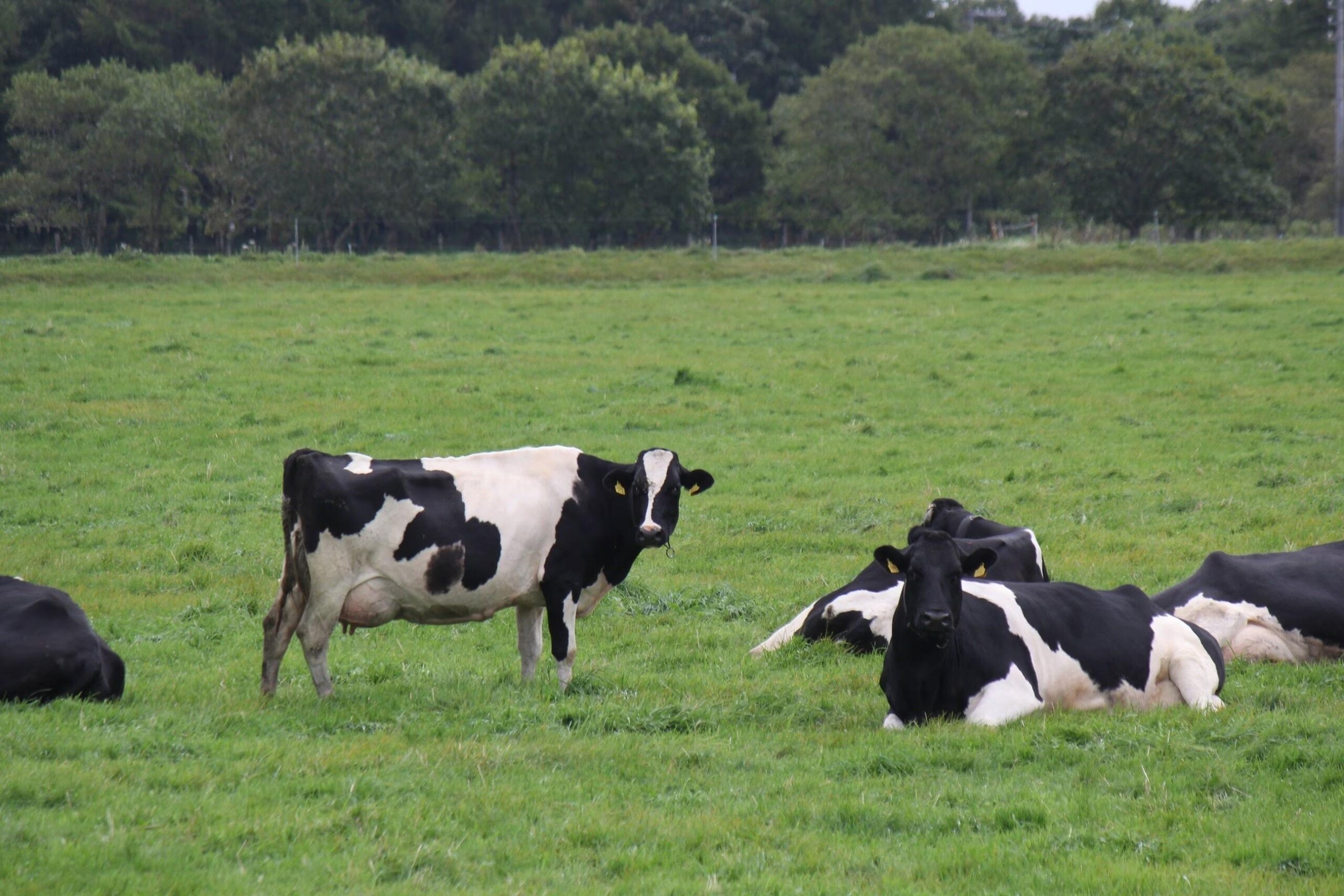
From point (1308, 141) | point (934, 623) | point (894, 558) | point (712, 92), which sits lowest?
point (934, 623)

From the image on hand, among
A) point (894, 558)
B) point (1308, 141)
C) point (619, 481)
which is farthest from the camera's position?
point (1308, 141)

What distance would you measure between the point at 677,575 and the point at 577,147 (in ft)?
177

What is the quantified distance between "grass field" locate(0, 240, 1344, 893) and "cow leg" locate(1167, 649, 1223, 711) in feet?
1.33

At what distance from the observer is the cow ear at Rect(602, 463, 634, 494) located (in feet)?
33.3

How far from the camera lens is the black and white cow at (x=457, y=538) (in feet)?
30.8

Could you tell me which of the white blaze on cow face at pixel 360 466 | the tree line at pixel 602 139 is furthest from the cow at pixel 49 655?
the tree line at pixel 602 139

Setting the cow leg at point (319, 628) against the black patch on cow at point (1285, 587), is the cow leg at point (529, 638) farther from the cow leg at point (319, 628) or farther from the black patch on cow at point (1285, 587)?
the black patch on cow at point (1285, 587)

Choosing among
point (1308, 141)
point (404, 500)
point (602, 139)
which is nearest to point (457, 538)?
point (404, 500)

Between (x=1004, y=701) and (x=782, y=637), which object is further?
(x=782, y=637)

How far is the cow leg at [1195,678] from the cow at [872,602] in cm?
143

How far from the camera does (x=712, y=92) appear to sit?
75.0 m

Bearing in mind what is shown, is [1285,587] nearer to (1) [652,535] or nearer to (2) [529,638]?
(1) [652,535]

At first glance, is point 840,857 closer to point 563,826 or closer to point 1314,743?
point 563,826

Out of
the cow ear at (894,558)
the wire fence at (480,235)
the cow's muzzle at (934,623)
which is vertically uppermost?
the wire fence at (480,235)
